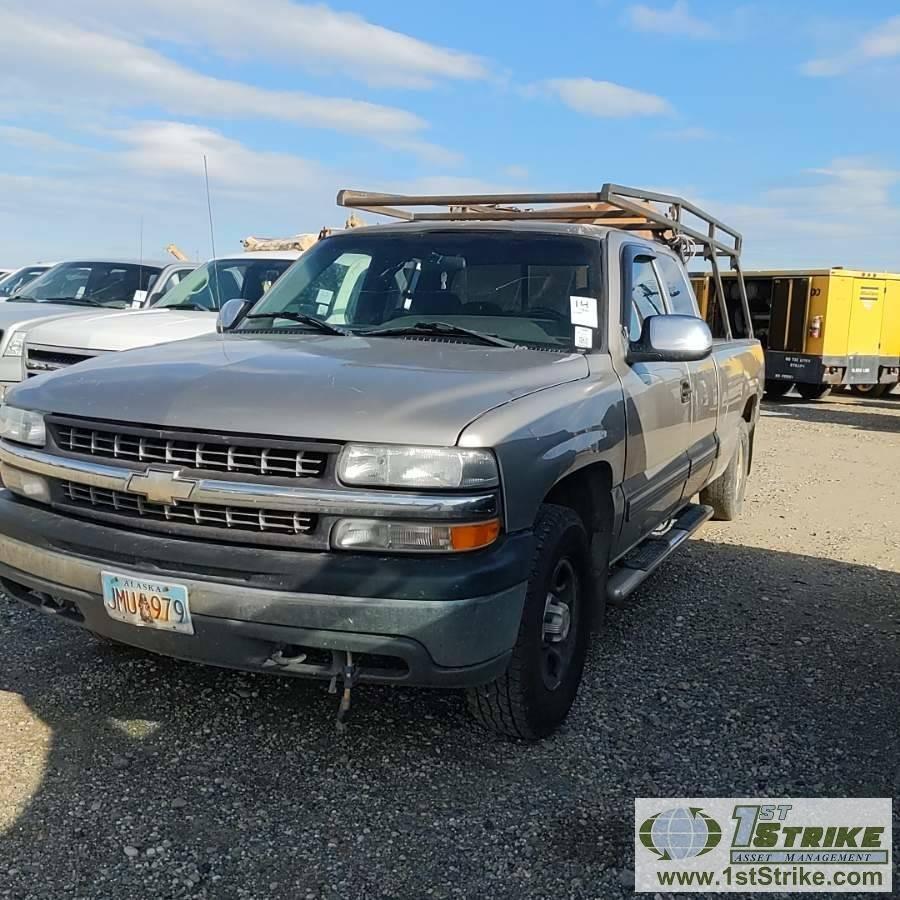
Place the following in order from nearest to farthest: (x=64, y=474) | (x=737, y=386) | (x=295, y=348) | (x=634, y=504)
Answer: (x=64, y=474) → (x=295, y=348) → (x=634, y=504) → (x=737, y=386)

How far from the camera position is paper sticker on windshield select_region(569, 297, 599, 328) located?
3.97 metres

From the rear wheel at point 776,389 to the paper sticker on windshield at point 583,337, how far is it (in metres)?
15.2

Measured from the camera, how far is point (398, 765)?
3.22 meters

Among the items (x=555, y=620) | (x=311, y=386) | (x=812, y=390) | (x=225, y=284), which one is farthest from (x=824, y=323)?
(x=311, y=386)

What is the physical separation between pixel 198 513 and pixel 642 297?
2.54m

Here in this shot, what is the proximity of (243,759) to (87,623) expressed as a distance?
690 millimetres

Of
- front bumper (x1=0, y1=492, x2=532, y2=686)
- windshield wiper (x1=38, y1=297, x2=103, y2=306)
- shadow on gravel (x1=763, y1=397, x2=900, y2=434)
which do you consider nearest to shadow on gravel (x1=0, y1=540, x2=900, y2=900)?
Result: front bumper (x1=0, y1=492, x2=532, y2=686)

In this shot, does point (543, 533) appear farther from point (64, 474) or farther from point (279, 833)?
point (64, 474)

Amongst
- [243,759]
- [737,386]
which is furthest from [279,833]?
[737,386]

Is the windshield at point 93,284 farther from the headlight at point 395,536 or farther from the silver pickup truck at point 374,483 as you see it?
the headlight at point 395,536

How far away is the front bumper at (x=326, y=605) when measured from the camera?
275 centimetres

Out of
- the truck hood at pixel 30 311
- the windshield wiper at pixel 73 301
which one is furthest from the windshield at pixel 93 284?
the truck hood at pixel 30 311

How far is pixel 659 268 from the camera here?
4.98 metres

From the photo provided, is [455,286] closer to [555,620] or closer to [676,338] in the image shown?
[676,338]
